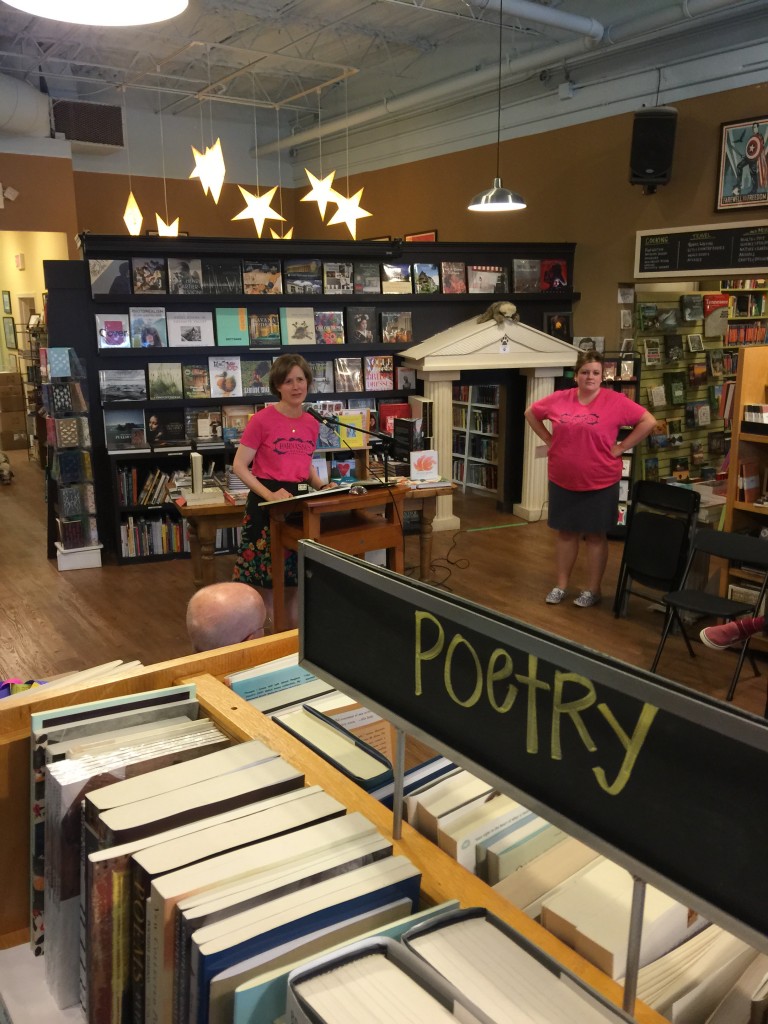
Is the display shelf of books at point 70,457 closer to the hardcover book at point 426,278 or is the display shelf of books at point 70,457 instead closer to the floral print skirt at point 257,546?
the floral print skirt at point 257,546

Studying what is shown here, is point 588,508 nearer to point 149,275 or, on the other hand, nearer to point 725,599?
point 725,599

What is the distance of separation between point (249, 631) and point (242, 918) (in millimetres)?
1198

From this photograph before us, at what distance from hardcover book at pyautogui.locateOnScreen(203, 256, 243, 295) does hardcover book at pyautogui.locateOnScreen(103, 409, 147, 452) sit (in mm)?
1242

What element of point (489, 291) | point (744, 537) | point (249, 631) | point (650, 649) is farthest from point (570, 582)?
point (249, 631)

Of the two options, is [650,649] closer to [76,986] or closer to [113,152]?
[76,986]

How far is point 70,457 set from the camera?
6621mm

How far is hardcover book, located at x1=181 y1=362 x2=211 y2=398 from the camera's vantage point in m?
7.18

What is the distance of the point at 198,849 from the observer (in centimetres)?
111

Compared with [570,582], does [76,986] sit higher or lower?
higher

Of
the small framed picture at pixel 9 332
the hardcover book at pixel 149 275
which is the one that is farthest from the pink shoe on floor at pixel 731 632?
the small framed picture at pixel 9 332

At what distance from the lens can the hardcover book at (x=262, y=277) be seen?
24.1ft

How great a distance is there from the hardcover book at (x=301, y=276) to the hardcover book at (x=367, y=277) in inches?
15.1

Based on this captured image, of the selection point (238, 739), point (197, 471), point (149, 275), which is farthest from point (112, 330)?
point (238, 739)

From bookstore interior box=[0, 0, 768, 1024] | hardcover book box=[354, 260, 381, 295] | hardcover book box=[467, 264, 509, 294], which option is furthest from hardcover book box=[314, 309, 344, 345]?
bookstore interior box=[0, 0, 768, 1024]
